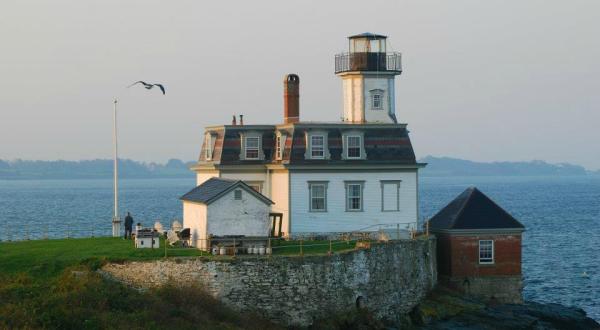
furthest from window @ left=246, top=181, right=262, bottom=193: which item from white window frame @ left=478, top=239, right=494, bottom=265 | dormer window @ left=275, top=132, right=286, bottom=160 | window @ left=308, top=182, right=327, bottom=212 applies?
white window frame @ left=478, top=239, right=494, bottom=265

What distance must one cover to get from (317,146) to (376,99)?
16.9ft

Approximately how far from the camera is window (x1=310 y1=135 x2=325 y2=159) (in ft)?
144

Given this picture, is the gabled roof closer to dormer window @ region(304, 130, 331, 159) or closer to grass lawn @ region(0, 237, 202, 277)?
grass lawn @ region(0, 237, 202, 277)

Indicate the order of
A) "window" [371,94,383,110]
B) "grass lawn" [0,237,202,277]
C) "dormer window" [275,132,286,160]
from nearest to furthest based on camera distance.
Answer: "grass lawn" [0,237,202,277], "dormer window" [275,132,286,160], "window" [371,94,383,110]

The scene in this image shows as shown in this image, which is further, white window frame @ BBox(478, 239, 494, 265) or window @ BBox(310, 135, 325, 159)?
window @ BBox(310, 135, 325, 159)

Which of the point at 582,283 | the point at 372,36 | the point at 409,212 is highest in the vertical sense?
the point at 372,36

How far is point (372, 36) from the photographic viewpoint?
158 ft

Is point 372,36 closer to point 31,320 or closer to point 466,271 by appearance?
point 466,271

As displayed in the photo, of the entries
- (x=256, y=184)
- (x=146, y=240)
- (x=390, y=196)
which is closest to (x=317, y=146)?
(x=256, y=184)

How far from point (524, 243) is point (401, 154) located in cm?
3362

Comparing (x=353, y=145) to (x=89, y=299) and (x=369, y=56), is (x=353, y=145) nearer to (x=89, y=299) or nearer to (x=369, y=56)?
(x=369, y=56)

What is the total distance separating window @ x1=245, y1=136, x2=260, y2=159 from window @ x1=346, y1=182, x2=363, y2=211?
449cm

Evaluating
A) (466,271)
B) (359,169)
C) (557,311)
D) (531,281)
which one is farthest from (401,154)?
(531,281)

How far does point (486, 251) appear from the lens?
4366 centimetres
